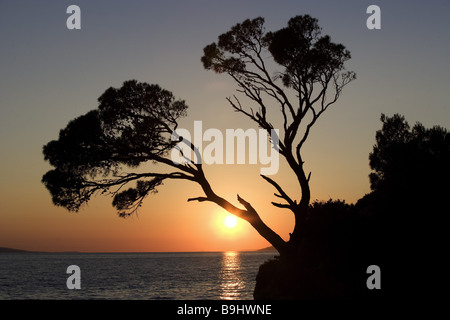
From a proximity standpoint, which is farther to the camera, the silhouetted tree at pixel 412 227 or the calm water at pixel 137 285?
the calm water at pixel 137 285

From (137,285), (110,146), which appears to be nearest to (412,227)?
(110,146)

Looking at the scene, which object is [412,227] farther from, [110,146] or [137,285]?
[137,285]

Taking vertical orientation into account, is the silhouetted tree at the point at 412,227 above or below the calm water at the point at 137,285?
above

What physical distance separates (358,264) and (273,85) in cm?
939

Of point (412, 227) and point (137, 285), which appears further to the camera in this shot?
point (137, 285)

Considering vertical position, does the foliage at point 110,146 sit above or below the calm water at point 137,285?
above

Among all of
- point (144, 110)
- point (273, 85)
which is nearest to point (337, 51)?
point (273, 85)

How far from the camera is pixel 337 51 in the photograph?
74.7ft

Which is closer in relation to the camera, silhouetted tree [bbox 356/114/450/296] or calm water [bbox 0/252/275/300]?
silhouetted tree [bbox 356/114/450/296]

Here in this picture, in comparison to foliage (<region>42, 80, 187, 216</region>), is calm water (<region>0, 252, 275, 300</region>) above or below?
below
